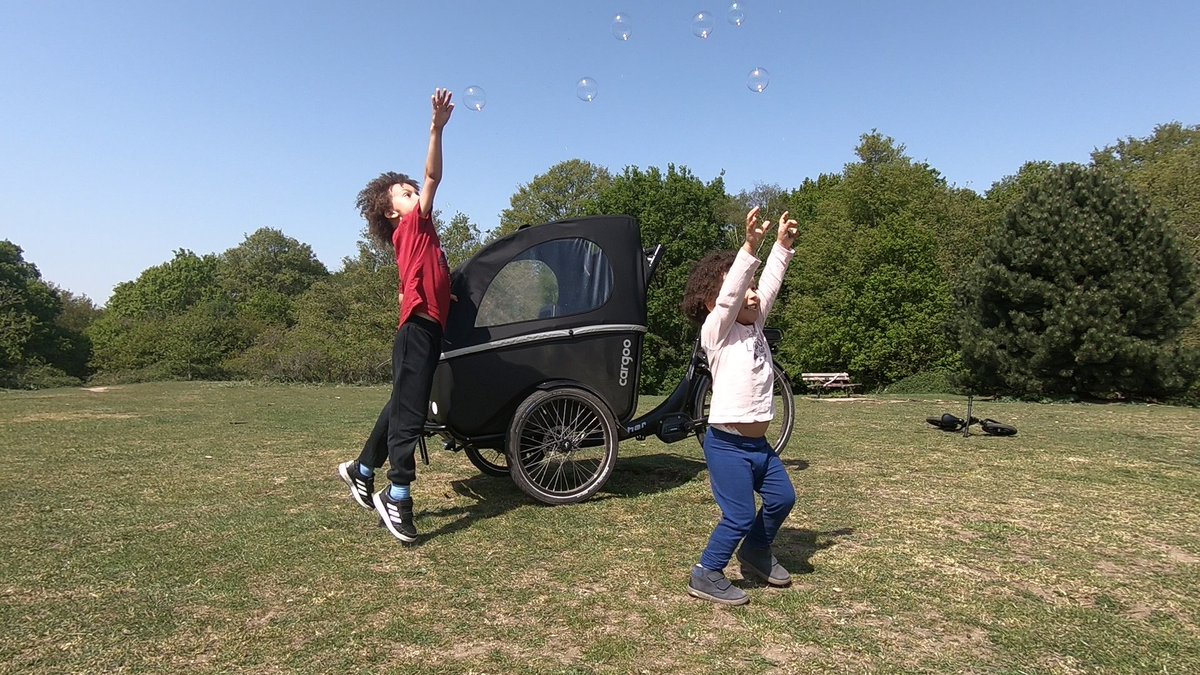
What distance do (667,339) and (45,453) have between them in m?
35.4

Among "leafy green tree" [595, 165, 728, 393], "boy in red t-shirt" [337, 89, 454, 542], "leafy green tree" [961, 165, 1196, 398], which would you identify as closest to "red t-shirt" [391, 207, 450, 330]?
"boy in red t-shirt" [337, 89, 454, 542]

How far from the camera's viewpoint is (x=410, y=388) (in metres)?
4.30

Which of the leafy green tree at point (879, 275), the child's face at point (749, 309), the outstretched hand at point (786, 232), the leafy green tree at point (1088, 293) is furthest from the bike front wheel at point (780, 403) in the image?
the leafy green tree at point (879, 275)

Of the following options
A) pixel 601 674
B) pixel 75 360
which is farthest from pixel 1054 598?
pixel 75 360

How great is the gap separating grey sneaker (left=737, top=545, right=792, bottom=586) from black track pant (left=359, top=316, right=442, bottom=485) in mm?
1970

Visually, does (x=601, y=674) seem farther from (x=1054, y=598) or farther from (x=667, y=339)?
(x=667, y=339)

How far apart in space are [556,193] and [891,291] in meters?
27.1

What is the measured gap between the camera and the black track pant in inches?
168

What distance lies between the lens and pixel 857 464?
248 inches

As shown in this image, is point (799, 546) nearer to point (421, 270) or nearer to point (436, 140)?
point (421, 270)

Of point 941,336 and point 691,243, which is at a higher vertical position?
point 691,243

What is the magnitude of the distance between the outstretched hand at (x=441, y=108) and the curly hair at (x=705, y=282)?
66.6 inches

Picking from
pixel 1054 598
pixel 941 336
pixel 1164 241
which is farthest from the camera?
pixel 941 336

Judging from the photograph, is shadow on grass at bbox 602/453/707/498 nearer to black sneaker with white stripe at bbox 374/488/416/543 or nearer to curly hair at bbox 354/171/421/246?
black sneaker with white stripe at bbox 374/488/416/543
